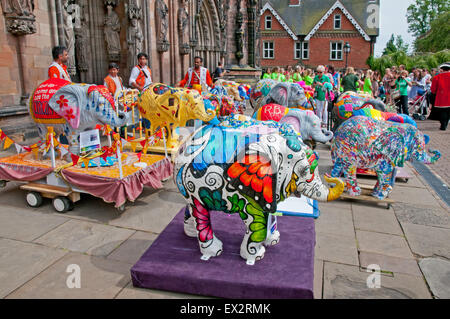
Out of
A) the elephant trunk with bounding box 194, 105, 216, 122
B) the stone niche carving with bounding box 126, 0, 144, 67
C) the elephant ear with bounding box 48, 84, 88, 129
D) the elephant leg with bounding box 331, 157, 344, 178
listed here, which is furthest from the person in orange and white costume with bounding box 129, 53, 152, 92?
the elephant leg with bounding box 331, 157, 344, 178

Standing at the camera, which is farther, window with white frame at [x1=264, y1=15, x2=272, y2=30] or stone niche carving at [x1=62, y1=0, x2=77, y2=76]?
window with white frame at [x1=264, y1=15, x2=272, y2=30]

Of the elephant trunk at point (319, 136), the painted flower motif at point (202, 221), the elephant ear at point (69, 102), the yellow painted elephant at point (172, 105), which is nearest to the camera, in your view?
the painted flower motif at point (202, 221)

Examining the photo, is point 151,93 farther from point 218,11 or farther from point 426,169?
point 218,11

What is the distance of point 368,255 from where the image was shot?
375 cm

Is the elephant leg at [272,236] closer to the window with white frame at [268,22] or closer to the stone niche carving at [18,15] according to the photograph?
the stone niche carving at [18,15]

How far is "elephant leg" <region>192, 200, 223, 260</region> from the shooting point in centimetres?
308

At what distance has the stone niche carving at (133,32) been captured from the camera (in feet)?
32.6

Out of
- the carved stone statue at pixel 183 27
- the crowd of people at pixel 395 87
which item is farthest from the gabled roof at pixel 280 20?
the carved stone statue at pixel 183 27

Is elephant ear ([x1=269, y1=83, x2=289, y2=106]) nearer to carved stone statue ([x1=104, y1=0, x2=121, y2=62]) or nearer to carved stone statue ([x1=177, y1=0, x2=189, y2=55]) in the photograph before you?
carved stone statue ([x1=104, y1=0, x2=121, y2=62])

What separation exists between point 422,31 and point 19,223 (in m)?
61.5

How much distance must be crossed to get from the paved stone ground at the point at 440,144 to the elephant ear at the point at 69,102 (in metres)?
6.26

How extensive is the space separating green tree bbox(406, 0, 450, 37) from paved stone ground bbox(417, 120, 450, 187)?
4773cm

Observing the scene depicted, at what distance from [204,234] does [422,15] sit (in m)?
62.1
